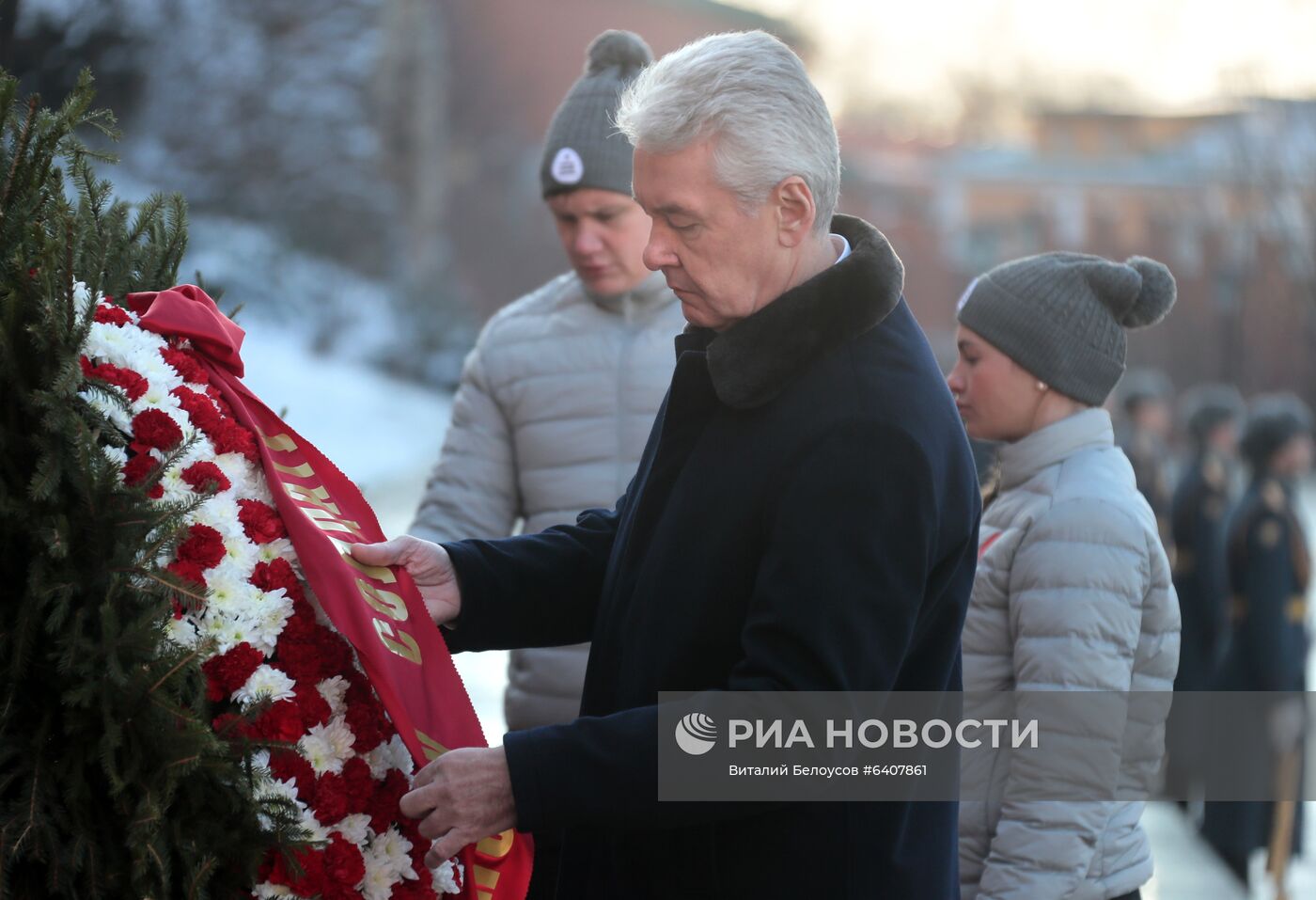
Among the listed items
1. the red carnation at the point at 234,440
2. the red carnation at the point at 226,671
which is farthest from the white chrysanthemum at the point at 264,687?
the red carnation at the point at 234,440

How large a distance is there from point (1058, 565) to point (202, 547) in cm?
153

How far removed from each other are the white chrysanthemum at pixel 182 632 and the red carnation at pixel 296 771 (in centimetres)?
19

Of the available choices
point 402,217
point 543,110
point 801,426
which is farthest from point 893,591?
point 543,110

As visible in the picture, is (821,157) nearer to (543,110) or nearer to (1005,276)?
(1005,276)

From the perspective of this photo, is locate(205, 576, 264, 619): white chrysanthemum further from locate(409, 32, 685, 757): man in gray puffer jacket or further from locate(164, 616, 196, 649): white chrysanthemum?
locate(409, 32, 685, 757): man in gray puffer jacket

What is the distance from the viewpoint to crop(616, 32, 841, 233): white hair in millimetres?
2057

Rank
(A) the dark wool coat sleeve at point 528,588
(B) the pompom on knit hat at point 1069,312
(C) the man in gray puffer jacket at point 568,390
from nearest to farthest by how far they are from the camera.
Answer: (A) the dark wool coat sleeve at point 528,588, (B) the pompom on knit hat at point 1069,312, (C) the man in gray puffer jacket at point 568,390

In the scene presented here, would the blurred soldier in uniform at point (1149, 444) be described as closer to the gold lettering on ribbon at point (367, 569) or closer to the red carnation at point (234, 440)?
the gold lettering on ribbon at point (367, 569)

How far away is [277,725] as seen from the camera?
205cm

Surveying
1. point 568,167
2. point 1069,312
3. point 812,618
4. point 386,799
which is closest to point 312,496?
point 386,799

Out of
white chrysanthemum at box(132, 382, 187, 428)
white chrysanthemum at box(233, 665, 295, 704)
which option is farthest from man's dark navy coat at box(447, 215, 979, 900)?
white chrysanthemum at box(132, 382, 187, 428)

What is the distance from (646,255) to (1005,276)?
1.23 m

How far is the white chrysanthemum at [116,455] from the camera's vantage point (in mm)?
1961

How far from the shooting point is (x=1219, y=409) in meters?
7.79
